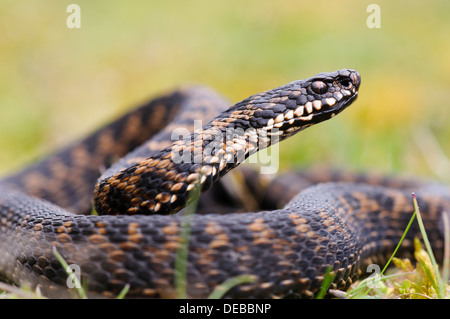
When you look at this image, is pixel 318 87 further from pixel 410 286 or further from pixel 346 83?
pixel 410 286

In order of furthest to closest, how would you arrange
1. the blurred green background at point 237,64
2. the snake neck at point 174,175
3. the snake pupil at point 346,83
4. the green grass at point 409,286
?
the blurred green background at point 237,64 < the snake pupil at point 346,83 < the snake neck at point 174,175 < the green grass at point 409,286

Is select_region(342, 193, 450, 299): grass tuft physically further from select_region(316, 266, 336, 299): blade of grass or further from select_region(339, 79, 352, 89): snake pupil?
select_region(339, 79, 352, 89): snake pupil

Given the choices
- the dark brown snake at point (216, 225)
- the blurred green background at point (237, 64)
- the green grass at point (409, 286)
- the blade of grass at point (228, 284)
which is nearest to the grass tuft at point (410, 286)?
the green grass at point (409, 286)

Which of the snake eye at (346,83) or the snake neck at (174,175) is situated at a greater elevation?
the snake eye at (346,83)

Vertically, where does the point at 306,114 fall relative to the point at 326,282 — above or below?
above

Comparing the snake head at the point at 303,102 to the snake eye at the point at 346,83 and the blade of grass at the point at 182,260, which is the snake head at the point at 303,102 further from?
the blade of grass at the point at 182,260

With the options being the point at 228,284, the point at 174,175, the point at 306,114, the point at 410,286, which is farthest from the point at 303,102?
the point at 228,284

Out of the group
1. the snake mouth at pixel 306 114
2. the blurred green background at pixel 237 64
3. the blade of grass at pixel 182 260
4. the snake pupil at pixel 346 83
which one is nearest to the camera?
the blade of grass at pixel 182 260

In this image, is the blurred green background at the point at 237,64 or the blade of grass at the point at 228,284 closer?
the blade of grass at the point at 228,284
